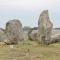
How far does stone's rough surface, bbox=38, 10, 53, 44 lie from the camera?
32.8 m

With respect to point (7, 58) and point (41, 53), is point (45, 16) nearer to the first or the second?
point (41, 53)

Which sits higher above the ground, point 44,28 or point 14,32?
point 44,28

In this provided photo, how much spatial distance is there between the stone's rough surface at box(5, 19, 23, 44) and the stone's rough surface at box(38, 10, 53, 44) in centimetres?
221

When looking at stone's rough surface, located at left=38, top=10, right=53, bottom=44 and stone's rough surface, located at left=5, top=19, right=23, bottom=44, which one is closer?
stone's rough surface, located at left=38, top=10, right=53, bottom=44

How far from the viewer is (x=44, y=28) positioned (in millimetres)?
33219

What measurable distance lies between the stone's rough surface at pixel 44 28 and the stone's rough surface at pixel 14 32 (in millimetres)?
2215

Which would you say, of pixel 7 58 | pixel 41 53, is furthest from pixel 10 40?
pixel 7 58

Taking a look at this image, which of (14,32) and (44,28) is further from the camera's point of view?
(14,32)

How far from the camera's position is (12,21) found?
34219 mm

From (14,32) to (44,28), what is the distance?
337 cm

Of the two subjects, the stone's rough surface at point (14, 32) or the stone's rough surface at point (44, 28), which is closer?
the stone's rough surface at point (44, 28)

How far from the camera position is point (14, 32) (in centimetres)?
3356

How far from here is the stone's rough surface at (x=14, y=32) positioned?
32.9 metres

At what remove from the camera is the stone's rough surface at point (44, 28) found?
107 feet
